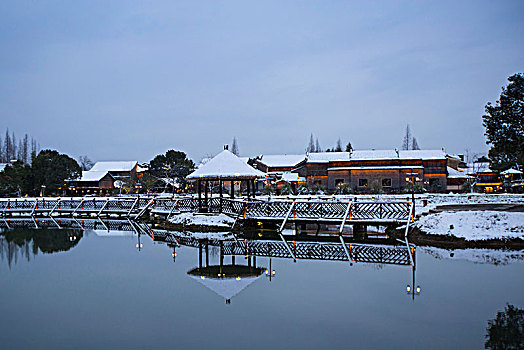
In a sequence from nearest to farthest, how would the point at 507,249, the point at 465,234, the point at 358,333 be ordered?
Answer: the point at 358,333
the point at 507,249
the point at 465,234

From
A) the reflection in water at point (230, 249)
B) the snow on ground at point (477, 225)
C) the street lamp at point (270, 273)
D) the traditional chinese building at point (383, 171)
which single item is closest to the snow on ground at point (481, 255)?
the reflection in water at point (230, 249)

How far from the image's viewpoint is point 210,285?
1181 centimetres

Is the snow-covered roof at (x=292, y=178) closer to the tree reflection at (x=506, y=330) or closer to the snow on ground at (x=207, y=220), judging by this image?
the snow on ground at (x=207, y=220)

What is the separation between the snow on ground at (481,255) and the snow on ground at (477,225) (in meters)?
1.38

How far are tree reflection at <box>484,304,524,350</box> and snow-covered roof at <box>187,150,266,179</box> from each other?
16.0 m

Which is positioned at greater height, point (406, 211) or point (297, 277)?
A: point (406, 211)

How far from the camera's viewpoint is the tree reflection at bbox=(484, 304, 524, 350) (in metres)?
7.11

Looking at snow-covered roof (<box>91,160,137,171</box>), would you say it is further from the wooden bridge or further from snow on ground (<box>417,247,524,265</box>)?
snow on ground (<box>417,247,524,265</box>)

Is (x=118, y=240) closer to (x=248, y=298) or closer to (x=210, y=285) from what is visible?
(x=210, y=285)

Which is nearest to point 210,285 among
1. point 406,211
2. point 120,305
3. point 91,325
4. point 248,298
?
point 248,298

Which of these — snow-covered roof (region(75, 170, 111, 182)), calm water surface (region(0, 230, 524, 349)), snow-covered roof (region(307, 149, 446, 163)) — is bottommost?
calm water surface (region(0, 230, 524, 349))

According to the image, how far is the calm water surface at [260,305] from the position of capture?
766 centimetres

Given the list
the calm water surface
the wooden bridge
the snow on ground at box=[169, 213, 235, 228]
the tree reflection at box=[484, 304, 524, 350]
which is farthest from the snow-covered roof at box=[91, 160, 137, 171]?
the tree reflection at box=[484, 304, 524, 350]

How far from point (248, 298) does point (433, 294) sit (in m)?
4.25
